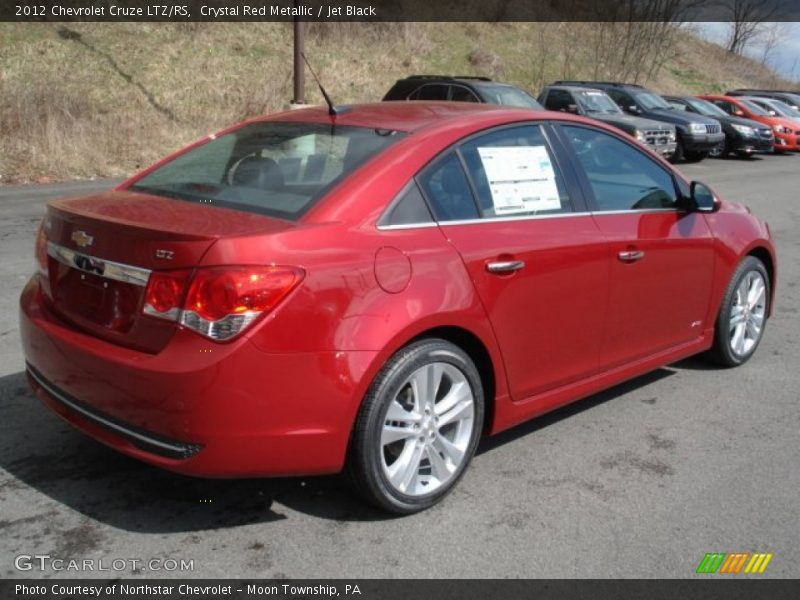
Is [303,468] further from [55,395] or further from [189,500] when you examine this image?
[55,395]

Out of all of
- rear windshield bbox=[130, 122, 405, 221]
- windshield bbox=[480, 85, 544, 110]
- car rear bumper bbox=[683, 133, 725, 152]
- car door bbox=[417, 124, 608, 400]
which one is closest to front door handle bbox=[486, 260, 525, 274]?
car door bbox=[417, 124, 608, 400]

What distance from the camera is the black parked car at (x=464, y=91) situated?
15.4 meters

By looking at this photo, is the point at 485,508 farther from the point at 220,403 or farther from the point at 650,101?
the point at 650,101

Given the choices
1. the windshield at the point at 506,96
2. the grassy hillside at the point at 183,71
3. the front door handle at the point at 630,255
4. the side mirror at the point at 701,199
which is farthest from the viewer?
the grassy hillside at the point at 183,71

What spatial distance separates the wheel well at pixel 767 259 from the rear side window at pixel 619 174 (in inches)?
41.1

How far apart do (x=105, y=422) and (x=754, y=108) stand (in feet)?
89.9

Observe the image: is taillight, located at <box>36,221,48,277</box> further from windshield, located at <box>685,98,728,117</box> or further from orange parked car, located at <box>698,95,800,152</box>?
orange parked car, located at <box>698,95,800,152</box>

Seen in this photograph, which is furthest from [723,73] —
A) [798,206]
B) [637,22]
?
[798,206]

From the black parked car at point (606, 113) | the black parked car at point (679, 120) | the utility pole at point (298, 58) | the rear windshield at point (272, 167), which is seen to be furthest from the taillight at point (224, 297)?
the black parked car at point (679, 120)

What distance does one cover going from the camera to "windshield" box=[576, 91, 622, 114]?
63.6 feet

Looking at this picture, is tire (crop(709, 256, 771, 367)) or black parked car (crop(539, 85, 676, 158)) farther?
black parked car (crop(539, 85, 676, 158))

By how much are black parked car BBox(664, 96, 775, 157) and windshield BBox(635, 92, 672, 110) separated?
1.11 metres

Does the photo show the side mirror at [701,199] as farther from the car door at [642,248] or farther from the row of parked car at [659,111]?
the row of parked car at [659,111]

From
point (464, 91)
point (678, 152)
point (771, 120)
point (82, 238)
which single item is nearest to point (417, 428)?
point (82, 238)
